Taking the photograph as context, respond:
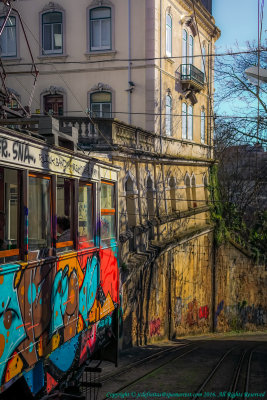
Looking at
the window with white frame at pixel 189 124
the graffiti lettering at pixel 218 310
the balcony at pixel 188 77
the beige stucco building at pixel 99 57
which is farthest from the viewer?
the graffiti lettering at pixel 218 310

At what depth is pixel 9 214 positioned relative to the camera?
17.3 feet

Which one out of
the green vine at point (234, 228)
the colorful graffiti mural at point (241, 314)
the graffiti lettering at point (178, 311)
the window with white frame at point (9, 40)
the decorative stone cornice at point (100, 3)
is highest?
the decorative stone cornice at point (100, 3)

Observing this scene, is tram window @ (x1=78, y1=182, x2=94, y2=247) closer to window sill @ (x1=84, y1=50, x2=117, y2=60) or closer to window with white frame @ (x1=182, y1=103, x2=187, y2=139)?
window sill @ (x1=84, y1=50, x2=117, y2=60)

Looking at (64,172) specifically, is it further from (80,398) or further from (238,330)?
(238,330)

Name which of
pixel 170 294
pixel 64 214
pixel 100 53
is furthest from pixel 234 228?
pixel 64 214

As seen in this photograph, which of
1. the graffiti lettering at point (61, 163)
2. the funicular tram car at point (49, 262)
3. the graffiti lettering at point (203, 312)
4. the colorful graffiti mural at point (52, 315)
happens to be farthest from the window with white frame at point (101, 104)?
the graffiti lettering at point (61, 163)

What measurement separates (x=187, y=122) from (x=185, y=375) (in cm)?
1656

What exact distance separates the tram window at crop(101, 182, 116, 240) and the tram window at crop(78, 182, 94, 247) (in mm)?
636

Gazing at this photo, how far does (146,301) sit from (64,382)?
39.0 feet

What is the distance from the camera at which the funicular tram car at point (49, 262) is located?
5102mm

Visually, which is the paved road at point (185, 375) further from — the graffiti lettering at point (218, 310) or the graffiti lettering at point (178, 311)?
the graffiti lettering at point (218, 310)

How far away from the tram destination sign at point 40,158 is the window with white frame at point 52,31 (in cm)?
1643

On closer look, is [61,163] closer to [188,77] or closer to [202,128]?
[188,77]

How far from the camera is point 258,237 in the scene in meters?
33.3
